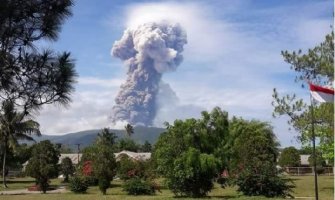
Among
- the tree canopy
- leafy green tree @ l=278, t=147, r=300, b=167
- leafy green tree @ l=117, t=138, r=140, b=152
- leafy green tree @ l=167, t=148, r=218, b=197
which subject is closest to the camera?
the tree canopy

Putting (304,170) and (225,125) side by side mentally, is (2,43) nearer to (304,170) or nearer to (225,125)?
(225,125)

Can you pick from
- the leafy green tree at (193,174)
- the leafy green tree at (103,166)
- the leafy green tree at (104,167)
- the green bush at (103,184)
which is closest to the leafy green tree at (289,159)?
the leafy green tree at (103,166)

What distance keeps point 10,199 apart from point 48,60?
83.7ft

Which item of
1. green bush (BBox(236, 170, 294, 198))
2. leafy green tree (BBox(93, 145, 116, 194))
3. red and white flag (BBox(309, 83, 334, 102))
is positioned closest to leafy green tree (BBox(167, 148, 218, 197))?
green bush (BBox(236, 170, 294, 198))

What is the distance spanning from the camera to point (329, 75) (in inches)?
1251

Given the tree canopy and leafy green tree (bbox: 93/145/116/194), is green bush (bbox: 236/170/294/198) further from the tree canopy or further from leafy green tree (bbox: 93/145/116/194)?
the tree canopy

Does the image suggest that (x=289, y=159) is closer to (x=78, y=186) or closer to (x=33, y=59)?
(x=78, y=186)

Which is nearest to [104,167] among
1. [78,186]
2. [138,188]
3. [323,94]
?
[78,186]

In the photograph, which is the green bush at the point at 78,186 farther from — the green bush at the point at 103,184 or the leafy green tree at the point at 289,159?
the leafy green tree at the point at 289,159

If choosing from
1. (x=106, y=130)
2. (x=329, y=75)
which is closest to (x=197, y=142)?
(x=329, y=75)

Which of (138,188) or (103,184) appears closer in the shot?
(138,188)

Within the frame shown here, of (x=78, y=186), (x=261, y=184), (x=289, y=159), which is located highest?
(x=289, y=159)

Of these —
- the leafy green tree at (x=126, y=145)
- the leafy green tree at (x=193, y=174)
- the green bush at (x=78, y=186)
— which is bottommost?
the green bush at (x=78, y=186)

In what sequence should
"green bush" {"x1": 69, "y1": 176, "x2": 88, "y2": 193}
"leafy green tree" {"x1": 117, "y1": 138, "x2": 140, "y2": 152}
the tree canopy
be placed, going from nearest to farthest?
the tree canopy → "green bush" {"x1": 69, "y1": 176, "x2": 88, "y2": 193} → "leafy green tree" {"x1": 117, "y1": 138, "x2": 140, "y2": 152}
